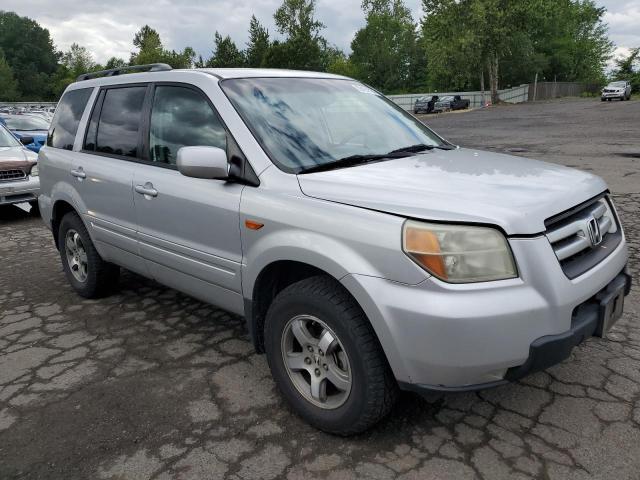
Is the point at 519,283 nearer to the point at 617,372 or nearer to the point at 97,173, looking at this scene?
the point at 617,372

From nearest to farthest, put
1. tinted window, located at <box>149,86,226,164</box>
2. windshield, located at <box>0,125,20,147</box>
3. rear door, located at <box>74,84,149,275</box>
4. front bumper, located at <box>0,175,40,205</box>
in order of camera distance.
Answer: tinted window, located at <box>149,86,226,164</box> < rear door, located at <box>74,84,149,275</box> < front bumper, located at <box>0,175,40,205</box> < windshield, located at <box>0,125,20,147</box>

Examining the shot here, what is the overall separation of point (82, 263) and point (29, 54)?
386 feet

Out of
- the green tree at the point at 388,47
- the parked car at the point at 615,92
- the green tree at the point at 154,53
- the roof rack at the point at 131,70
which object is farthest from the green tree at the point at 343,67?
the roof rack at the point at 131,70

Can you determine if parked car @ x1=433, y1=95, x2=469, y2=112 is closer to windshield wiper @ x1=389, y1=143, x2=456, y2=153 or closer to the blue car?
the blue car

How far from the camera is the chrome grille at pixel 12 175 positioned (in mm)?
8336

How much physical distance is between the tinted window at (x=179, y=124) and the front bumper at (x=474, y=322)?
1395mm

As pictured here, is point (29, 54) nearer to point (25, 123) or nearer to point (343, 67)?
point (343, 67)

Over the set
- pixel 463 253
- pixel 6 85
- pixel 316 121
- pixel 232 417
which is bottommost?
pixel 232 417

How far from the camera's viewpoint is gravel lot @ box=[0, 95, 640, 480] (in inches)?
95.0

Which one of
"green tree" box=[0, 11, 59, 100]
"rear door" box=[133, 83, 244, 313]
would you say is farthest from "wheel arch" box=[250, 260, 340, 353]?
"green tree" box=[0, 11, 59, 100]

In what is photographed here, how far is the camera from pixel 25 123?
14.4 metres

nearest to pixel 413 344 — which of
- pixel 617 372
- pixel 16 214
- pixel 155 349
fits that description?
pixel 617 372

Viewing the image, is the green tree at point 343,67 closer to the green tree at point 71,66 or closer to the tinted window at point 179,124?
the green tree at point 71,66

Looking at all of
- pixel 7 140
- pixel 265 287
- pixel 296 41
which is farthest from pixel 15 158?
pixel 296 41
